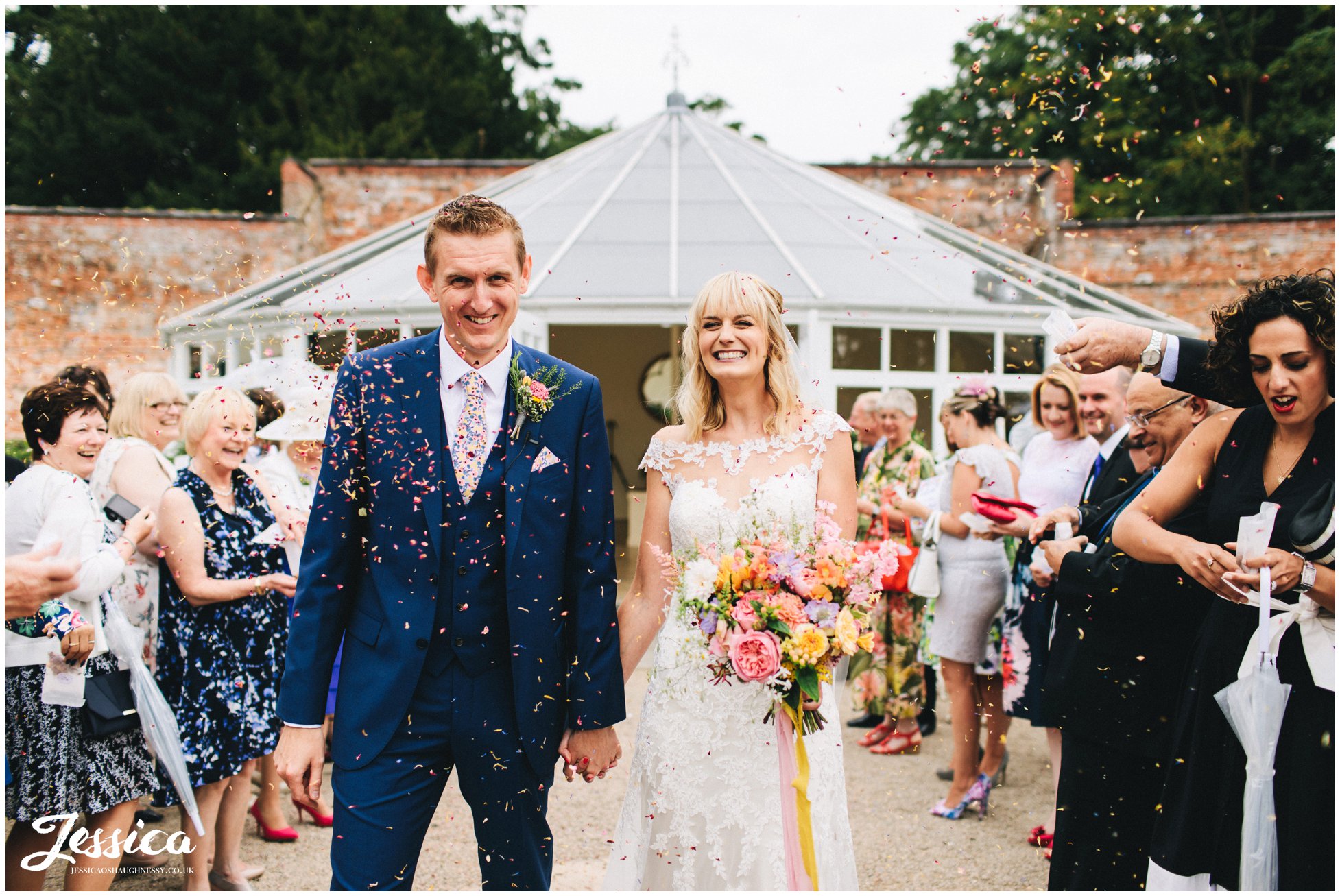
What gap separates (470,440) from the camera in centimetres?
257

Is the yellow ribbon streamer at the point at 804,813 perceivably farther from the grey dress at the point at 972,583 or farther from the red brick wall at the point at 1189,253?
the red brick wall at the point at 1189,253

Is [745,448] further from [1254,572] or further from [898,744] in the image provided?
[898,744]

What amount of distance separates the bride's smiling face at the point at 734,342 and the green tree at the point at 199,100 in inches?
721

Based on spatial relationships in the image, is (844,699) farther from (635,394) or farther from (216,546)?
(635,394)

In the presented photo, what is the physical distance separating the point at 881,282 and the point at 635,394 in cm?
578

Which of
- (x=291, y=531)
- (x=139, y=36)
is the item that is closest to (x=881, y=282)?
(x=291, y=531)

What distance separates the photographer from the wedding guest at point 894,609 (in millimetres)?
6086

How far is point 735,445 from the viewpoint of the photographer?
316 cm

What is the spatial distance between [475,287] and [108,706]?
2346mm

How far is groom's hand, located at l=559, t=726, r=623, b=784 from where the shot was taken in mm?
2584

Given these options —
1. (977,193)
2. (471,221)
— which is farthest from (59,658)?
(977,193)

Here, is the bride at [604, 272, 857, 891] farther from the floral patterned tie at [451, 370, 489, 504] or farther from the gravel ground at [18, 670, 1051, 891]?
the gravel ground at [18, 670, 1051, 891]

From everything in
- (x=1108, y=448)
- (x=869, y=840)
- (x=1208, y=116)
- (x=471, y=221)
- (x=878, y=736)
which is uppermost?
(x=1208, y=116)

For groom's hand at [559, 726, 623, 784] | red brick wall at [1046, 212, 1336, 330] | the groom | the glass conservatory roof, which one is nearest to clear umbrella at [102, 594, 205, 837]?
the groom
